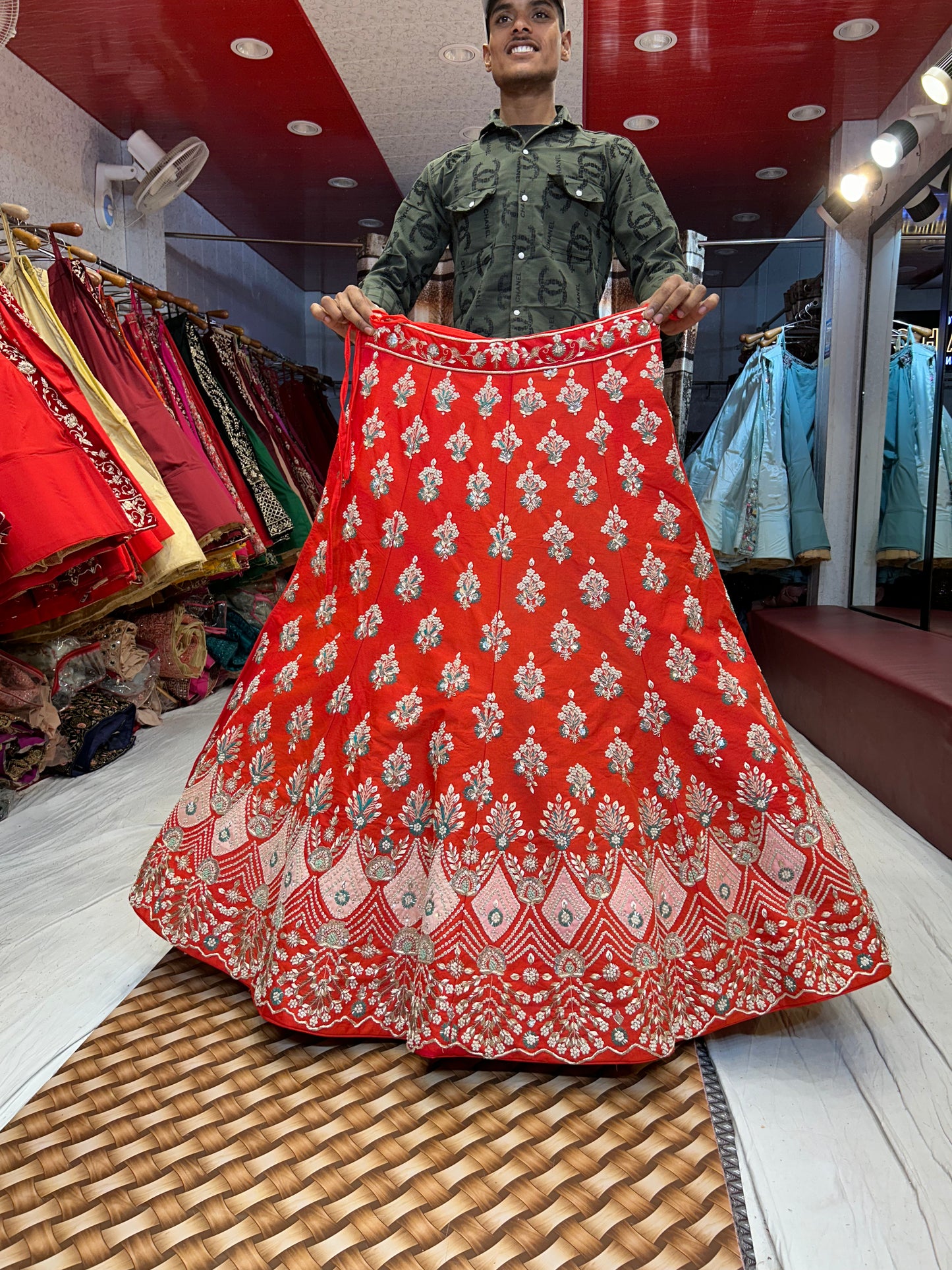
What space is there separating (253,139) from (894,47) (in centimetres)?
249

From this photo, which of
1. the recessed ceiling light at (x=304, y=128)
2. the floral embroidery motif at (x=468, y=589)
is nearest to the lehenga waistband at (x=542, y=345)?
the floral embroidery motif at (x=468, y=589)

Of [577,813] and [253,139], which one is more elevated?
[253,139]

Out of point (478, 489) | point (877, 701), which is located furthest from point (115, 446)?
point (877, 701)

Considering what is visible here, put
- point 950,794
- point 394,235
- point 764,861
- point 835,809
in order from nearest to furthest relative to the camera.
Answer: point 764,861 → point 394,235 → point 950,794 → point 835,809

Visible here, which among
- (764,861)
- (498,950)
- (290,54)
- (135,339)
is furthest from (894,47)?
(498,950)

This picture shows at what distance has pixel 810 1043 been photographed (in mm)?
1235

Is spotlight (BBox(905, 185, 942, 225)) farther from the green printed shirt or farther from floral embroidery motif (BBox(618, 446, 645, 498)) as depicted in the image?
floral embroidery motif (BBox(618, 446, 645, 498))

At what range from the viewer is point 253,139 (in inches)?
151

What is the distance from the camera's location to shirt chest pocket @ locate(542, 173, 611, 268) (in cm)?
158

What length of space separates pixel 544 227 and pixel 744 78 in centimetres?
230

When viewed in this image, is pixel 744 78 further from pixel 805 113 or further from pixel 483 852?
pixel 483 852

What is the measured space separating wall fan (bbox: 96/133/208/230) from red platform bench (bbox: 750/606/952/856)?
2.75 m

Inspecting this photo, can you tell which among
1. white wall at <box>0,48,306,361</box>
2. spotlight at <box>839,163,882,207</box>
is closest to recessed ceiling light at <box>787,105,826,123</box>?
spotlight at <box>839,163,882,207</box>

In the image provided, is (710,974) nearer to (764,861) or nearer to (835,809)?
(764,861)
